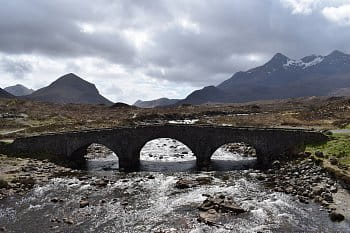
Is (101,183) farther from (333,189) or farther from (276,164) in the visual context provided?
(333,189)

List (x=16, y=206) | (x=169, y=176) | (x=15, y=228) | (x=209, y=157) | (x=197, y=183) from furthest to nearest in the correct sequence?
(x=209, y=157) < (x=169, y=176) < (x=197, y=183) < (x=16, y=206) < (x=15, y=228)

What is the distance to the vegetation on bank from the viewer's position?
47.4 metres

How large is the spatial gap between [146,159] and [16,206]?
2896cm

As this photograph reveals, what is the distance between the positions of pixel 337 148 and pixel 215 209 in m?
21.2

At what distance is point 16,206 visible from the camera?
40.2 meters

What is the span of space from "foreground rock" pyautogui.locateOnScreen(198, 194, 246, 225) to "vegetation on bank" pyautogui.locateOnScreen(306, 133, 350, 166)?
15.3 meters

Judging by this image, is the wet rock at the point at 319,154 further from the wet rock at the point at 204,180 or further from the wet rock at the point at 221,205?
the wet rock at the point at 221,205

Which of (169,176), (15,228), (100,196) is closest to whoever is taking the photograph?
(15,228)

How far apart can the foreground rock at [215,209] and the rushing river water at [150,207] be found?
71 cm

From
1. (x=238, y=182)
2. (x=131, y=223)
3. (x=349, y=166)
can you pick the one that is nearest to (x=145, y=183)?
(x=238, y=182)

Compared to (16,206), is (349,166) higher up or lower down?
higher up

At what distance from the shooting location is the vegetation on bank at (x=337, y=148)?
47.4 metres

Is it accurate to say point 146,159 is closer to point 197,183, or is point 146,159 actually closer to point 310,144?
point 197,183

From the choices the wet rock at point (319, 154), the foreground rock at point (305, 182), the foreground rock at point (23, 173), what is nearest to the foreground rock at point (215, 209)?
the foreground rock at point (305, 182)
